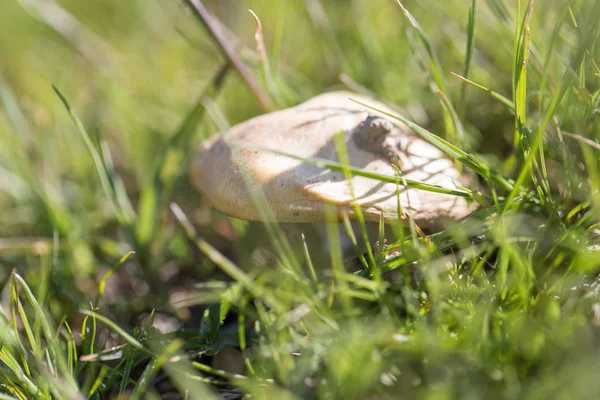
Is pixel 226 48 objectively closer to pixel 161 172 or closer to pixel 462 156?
pixel 161 172

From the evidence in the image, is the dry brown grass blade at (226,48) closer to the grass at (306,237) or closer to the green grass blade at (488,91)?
the grass at (306,237)

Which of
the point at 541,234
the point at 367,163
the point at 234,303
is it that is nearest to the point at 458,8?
the point at 367,163

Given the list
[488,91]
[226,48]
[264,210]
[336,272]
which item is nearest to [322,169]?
[264,210]

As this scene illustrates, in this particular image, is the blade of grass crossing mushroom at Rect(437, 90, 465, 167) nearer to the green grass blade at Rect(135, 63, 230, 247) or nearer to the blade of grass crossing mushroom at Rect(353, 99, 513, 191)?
the blade of grass crossing mushroom at Rect(353, 99, 513, 191)

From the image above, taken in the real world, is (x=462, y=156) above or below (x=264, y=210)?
above

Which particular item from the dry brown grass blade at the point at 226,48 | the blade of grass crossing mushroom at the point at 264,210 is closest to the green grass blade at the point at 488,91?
the blade of grass crossing mushroom at the point at 264,210

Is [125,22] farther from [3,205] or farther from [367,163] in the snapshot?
[367,163]
